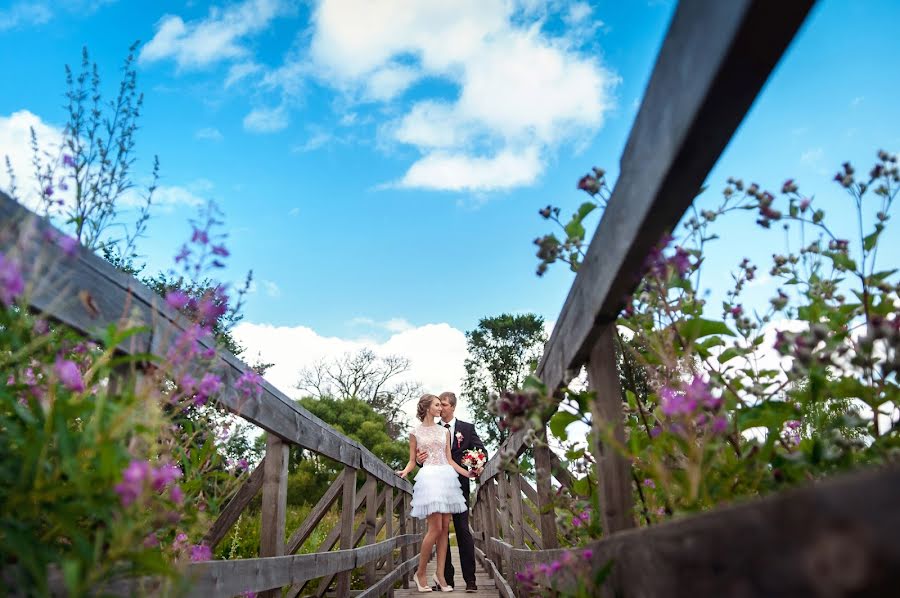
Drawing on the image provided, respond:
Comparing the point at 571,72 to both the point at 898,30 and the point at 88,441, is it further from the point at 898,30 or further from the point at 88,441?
the point at 88,441

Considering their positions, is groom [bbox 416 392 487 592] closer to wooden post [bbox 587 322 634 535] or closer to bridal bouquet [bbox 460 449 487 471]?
bridal bouquet [bbox 460 449 487 471]

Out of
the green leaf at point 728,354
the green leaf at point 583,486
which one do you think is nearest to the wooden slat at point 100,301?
the green leaf at point 583,486

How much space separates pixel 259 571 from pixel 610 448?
1500 mm

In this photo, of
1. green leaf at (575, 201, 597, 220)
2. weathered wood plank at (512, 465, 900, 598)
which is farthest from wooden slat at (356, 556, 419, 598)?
weathered wood plank at (512, 465, 900, 598)

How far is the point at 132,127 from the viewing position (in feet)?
12.1

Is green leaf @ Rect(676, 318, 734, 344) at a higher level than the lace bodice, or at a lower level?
lower

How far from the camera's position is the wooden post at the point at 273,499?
274 centimetres

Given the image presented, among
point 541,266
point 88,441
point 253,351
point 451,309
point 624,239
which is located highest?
point 451,309

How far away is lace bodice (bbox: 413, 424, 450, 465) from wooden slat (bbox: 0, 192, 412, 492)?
4289mm

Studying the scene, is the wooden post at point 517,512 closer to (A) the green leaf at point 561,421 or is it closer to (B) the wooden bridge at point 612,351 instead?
(B) the wooden bridge at point 612,351

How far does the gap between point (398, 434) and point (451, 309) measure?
12319 millimetres

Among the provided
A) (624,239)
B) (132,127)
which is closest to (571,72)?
(132,127)

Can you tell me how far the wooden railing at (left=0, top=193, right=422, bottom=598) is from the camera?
1222 millimetres

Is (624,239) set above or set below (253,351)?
below
